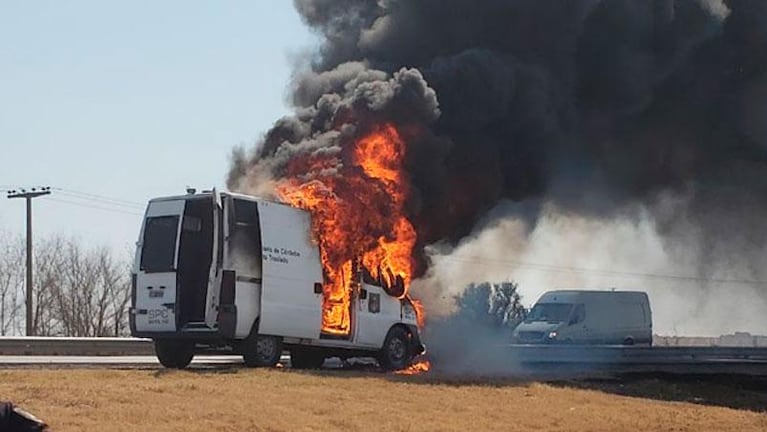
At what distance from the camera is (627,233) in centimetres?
3297

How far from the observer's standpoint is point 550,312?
1278 inches

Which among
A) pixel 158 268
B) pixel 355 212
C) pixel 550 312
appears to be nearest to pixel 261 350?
pixel 158 268

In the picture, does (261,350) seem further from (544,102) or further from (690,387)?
(544,102)

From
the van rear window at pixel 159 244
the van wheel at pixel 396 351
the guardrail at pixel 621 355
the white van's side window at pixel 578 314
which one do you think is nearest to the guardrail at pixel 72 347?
the van wheel at pixel 396 351

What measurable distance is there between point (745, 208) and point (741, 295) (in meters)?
9.09

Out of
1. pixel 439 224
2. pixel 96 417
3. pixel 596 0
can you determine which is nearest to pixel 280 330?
pixel 439 224

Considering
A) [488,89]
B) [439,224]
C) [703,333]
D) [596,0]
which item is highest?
[596,0]

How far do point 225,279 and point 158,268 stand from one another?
4.51 ft

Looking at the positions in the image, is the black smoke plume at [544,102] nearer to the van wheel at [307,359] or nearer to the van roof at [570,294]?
the van roof at [570,294]

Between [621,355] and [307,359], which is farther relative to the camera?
[307,359]

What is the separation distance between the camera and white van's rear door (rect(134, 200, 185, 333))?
17.4m

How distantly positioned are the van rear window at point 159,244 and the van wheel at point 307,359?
3107mm

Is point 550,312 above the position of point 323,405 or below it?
above

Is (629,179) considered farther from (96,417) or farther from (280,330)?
(96,417)
